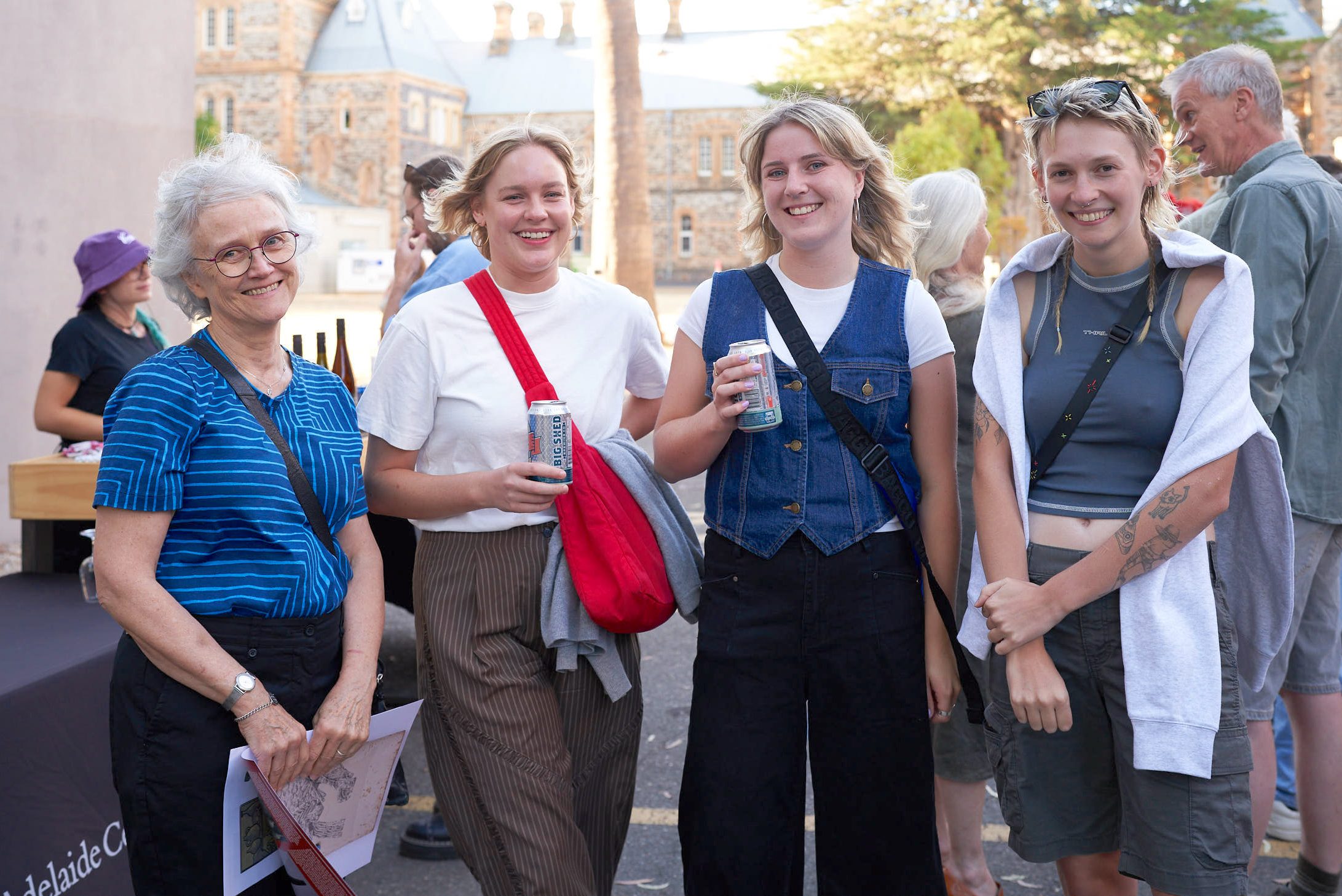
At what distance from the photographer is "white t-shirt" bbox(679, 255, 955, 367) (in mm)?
2584

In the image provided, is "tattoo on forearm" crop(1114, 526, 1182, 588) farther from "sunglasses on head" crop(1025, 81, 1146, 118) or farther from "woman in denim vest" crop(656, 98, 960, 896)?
"sunglasses on head" crop(1025, 81, 1146, 118)

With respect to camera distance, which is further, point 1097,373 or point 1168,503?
point 1097,373

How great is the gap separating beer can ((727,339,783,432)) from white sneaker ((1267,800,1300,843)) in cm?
268

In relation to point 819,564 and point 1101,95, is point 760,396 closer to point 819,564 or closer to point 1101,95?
point 819,564

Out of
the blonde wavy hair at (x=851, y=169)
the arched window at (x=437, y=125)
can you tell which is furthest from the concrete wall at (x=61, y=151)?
the arched window at (x=437, y=125)

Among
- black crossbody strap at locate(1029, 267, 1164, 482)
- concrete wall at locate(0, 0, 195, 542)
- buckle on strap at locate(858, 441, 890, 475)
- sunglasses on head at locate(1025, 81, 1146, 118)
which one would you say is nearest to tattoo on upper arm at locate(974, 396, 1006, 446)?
black crossbody strap at locate(1029, 267, 1164, 482)

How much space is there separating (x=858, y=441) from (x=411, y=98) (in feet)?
199

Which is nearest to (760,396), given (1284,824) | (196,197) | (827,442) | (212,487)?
(827,442)

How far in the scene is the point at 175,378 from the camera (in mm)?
2203

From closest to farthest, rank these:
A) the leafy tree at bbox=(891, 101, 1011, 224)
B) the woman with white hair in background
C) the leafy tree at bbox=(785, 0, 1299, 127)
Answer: the woman with white hair in background, the leafy tree at bbox=(891, 101, 1011, 224), the leafy tree at bbox=(785, 0, 1299, 127)

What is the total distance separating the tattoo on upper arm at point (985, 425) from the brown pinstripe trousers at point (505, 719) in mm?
964

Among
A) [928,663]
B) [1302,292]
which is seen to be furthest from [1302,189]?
[928,663]

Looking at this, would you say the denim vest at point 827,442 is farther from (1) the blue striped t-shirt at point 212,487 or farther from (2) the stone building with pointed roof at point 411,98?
(2) the stone building with pointed roof at point 411,98

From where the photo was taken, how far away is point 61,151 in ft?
26.5
